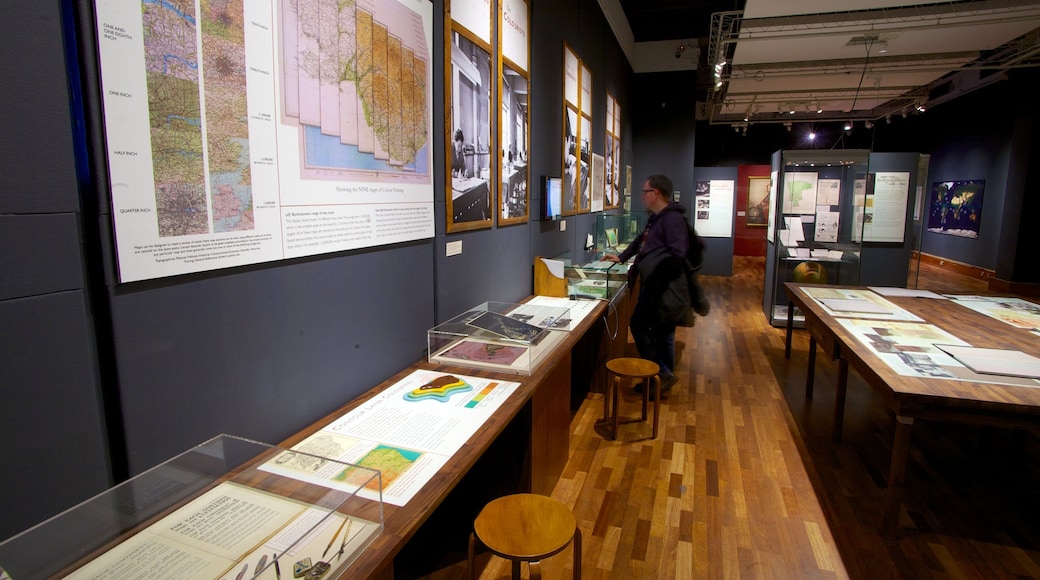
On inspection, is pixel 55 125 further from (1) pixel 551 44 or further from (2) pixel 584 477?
(1) pixel 551 44

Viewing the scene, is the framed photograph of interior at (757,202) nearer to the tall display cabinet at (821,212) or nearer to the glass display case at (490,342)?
the tall display cabinet at (821,212)

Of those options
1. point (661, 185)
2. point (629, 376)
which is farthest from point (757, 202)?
point (629, 376)

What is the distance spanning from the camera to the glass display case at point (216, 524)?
1.10 m

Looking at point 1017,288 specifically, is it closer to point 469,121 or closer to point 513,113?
point 513,113

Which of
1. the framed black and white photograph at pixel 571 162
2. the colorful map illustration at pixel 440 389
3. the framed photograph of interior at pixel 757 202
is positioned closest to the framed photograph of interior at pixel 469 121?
the colorful map illustration at pixel 440 389

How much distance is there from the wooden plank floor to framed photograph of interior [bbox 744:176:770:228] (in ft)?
33.1

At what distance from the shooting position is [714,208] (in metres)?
11.3

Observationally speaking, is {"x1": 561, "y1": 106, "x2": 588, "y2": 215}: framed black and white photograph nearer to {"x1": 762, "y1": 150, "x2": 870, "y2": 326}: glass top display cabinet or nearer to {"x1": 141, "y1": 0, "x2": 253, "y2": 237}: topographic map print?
{"x1": 762, "y1": 150, "x2": 870, "y2": 326}: glass top display cabinet

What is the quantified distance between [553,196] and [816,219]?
4226 mm

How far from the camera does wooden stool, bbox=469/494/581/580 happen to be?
1720 millimetres

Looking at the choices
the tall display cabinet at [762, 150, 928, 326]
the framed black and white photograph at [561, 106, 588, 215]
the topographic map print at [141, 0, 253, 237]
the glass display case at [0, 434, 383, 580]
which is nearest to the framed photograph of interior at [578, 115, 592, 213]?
the framed black and white photograph at [561, 106, 588, 215]

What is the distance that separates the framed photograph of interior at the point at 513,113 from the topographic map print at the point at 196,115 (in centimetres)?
218

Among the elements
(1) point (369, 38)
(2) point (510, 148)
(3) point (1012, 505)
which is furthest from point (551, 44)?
(3) point (1012, 505)

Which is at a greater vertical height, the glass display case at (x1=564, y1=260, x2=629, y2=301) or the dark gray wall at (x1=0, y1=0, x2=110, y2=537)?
the dark gray wall at (x1=0, y1=0, x2=110, y2=537)
